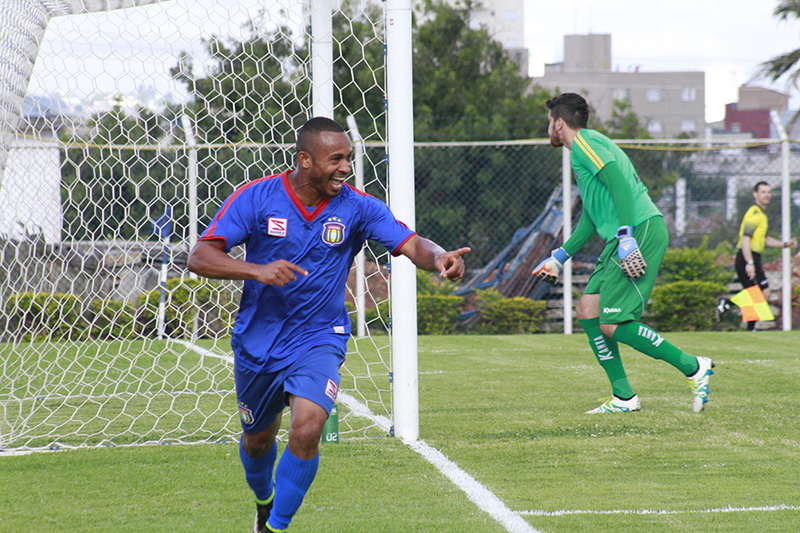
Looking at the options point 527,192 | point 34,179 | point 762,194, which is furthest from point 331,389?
point 527,192

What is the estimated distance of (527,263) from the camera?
541 inches

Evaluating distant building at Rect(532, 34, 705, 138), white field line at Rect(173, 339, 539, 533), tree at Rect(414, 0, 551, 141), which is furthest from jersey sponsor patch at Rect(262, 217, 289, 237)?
distant building at Rect(532, 34, 705, 138)

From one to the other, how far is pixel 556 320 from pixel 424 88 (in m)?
9.75

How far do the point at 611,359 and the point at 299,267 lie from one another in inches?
138

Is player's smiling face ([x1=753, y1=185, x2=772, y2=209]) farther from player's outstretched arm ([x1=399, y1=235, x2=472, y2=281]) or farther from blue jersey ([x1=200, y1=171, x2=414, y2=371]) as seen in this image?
blue jersey ([x1=200, y1=171, x2=414, y2=371])

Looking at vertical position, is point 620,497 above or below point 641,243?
below

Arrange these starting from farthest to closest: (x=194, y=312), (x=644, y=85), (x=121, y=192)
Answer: (x=644, y=85) < (x=194, y=312) < (x=121, y=192)

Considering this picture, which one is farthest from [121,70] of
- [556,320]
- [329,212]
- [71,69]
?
[556,320]

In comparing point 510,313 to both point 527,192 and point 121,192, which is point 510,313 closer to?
point 527,192

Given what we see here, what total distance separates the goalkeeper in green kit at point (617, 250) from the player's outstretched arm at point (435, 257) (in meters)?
2.30

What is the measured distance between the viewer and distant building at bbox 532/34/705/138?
65375 millimetres

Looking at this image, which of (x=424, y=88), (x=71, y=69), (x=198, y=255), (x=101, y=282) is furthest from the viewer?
(x=424, y=88)

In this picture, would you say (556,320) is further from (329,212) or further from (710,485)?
(329,212)

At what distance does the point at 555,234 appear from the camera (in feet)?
45.6
